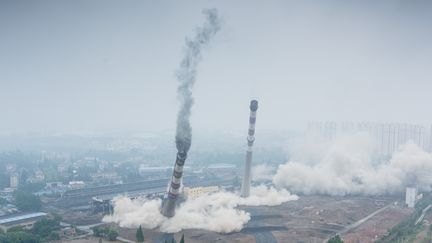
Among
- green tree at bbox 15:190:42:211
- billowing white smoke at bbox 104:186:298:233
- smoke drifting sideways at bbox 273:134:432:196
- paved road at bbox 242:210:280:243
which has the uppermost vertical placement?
smoke drifting sideways at bbox 273:134:432:196

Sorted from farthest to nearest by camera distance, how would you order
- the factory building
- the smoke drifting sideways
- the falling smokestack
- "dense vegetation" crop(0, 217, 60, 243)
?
the smoke drifting sideways, the factory building, the falling smokestack, "dense vegetation" crop(0, 217, 60, 243)

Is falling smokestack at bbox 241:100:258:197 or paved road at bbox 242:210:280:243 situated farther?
falling smokestack at bbox 241:100:258:197

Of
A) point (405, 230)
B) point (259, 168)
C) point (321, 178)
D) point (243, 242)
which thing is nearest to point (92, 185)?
point (259, 168)

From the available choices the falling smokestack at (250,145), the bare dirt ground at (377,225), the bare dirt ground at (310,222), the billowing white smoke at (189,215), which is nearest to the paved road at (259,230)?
the bare dirt ground at (310,222)

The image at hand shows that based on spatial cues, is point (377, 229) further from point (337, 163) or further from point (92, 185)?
point (92, 185)

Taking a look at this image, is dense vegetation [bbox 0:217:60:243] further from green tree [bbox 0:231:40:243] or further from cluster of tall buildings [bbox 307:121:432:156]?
cluster of tall buildings [bbox 307:121:432:156]

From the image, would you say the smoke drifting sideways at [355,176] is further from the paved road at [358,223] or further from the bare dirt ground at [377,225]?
the paved road at [358,223]

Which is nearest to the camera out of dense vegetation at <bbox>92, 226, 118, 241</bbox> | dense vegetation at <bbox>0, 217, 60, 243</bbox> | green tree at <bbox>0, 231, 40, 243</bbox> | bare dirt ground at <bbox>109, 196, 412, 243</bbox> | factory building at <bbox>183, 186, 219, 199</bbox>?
green tree at <bbox>0, 231, 40, 243</bbox>

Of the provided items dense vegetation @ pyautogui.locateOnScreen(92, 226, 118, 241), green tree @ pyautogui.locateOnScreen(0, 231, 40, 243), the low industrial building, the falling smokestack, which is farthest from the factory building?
green tree @ pyautogui.locateOnScreen(0, 231, 40, 243)
